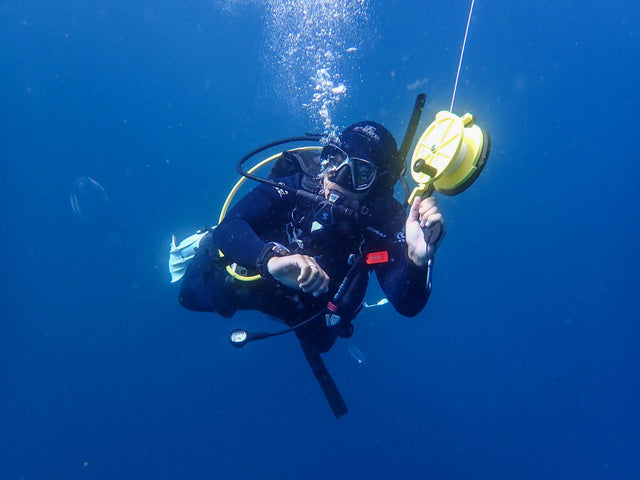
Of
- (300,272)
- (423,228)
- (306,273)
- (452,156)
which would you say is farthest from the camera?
(423,228)

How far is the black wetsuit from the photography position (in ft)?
9.59

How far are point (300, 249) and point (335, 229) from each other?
36 centimetres

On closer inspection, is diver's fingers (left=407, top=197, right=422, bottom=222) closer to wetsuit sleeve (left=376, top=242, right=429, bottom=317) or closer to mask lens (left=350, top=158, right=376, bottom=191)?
wetsuit sleeve (left=376, top=242, right=429, bottom=317)

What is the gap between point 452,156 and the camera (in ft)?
6.68

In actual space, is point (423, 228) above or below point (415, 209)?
below

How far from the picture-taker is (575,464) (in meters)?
24.8

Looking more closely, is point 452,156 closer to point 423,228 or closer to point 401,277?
point 423,228

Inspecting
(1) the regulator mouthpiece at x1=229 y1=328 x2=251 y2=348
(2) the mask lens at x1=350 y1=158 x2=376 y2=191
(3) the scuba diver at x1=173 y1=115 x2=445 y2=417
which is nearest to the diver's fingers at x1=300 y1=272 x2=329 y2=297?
(3) the scuba diver at x1=173 y1=115 x2=445 y2=417

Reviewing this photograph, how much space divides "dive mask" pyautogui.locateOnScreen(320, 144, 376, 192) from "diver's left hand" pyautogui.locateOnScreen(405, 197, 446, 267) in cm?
67

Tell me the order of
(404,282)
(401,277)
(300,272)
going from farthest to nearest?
(401,277)
(404,282)
(300,272)

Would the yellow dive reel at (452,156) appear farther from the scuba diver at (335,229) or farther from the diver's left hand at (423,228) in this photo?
the scuba diver at (335,229)

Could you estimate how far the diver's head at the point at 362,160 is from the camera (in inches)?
119

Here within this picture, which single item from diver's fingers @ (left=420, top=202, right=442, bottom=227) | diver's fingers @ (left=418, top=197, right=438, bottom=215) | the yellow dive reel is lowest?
diver's fingers @ (left=420, top=202, right=442, bottom=227)

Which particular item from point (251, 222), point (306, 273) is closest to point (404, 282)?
point (306, 273)
